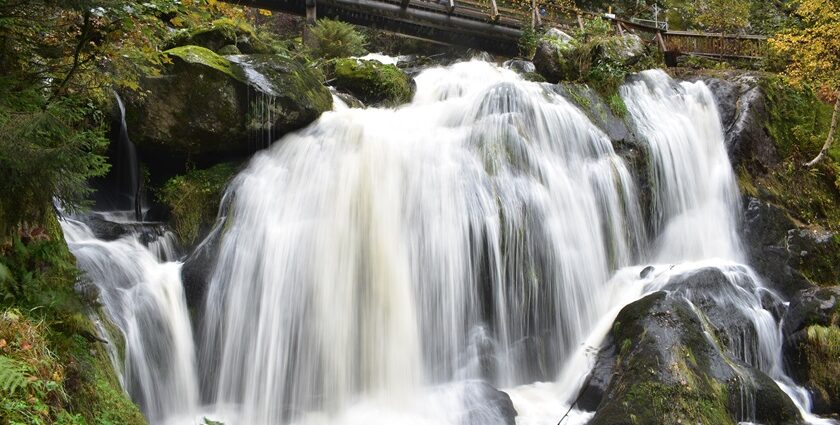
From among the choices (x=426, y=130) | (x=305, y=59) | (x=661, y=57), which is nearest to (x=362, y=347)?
(x=426, y=130)

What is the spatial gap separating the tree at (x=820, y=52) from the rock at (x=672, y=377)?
666cm

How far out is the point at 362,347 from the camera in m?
7.70

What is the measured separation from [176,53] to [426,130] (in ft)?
13.3

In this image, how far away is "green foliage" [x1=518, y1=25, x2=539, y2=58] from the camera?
17.4 meters

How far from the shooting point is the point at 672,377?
20.1 ft

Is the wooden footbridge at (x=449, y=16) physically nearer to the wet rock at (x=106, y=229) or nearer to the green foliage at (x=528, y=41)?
the green foliage at (x=528, y=41)

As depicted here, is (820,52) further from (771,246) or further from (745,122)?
(771,246)

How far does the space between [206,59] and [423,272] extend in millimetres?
4665

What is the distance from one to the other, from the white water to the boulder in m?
0.19

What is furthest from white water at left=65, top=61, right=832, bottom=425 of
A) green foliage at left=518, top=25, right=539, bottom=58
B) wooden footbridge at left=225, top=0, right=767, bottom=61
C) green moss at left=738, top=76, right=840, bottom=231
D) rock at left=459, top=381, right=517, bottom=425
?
wooden footbridge at left=225, top=0, right=767, bottom=61

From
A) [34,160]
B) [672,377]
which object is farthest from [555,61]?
[34,160]

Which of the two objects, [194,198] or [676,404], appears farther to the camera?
[194,198]

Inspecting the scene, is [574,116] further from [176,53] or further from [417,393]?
[176,53]

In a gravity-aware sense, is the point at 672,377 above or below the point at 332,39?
below
